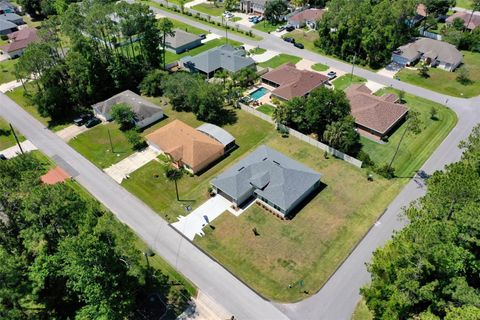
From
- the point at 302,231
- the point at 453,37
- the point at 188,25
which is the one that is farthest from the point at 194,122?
the point at 453,37

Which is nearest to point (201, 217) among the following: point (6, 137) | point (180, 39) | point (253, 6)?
point (6, 137)

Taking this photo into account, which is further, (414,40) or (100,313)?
(414,40)

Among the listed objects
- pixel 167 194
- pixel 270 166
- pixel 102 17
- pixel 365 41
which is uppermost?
pixel 102 17

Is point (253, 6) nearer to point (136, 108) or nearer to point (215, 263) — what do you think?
point (136, 108)

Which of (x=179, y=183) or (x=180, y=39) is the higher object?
(x=180, y=39)

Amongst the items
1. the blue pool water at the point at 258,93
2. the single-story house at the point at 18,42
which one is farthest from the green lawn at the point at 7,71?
the blue pool water at the point at 258,93

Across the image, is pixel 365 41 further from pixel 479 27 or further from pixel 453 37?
pixel 479 27
